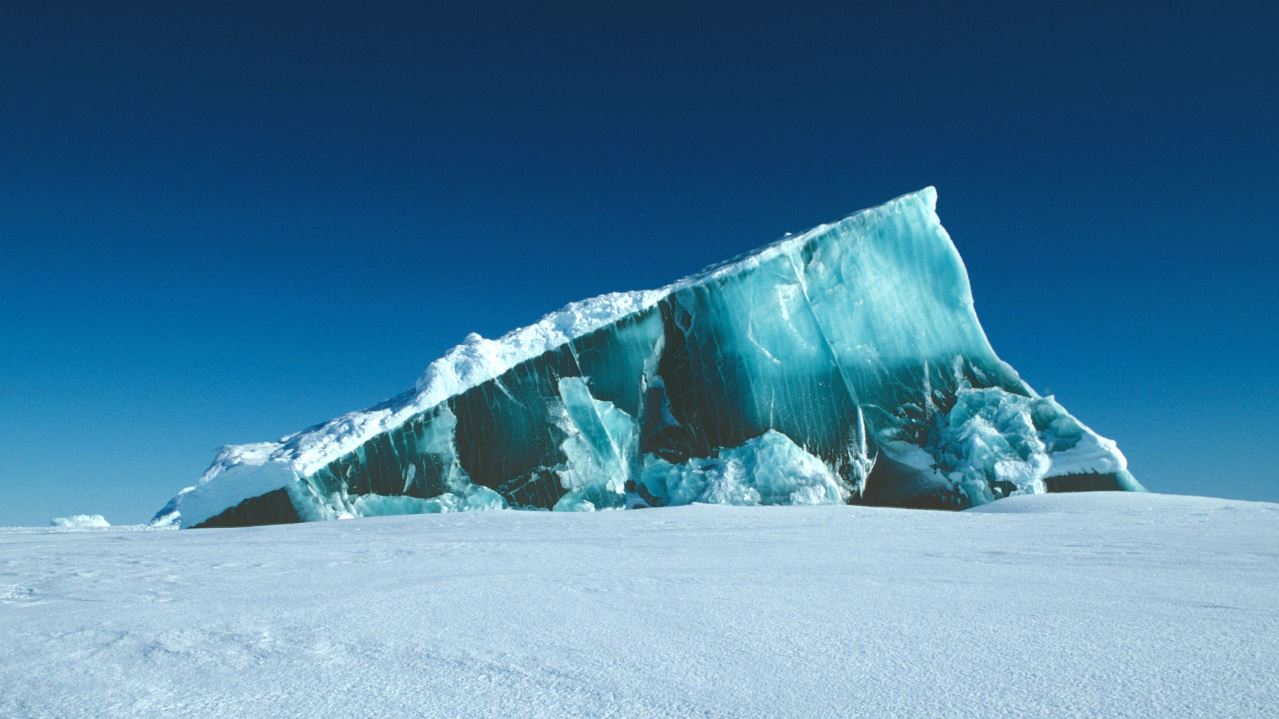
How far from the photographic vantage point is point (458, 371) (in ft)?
35.8

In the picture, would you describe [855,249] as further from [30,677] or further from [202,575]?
[30,677]

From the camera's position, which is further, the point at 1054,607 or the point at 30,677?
the point at 1054,607

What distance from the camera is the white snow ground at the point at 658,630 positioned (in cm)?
192

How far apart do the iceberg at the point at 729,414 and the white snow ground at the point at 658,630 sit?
204 inches

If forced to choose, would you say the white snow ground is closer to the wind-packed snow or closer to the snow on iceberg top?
the snow on iceberg top

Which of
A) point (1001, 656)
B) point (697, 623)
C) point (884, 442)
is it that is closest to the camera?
point (1001, 656)

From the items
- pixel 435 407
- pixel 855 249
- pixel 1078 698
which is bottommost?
pixel 1078 698

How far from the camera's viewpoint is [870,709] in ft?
5.90

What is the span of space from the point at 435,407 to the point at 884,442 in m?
6.65

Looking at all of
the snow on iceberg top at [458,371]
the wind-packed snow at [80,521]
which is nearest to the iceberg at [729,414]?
the snow on iceberg top at [458,371]

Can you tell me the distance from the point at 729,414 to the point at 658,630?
928 cm

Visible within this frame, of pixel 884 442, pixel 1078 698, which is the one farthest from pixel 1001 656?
pixel 884 442

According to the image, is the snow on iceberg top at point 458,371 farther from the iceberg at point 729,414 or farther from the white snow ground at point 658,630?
the white snow ground at point 658,630

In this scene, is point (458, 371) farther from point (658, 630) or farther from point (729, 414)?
point (658, 630)
